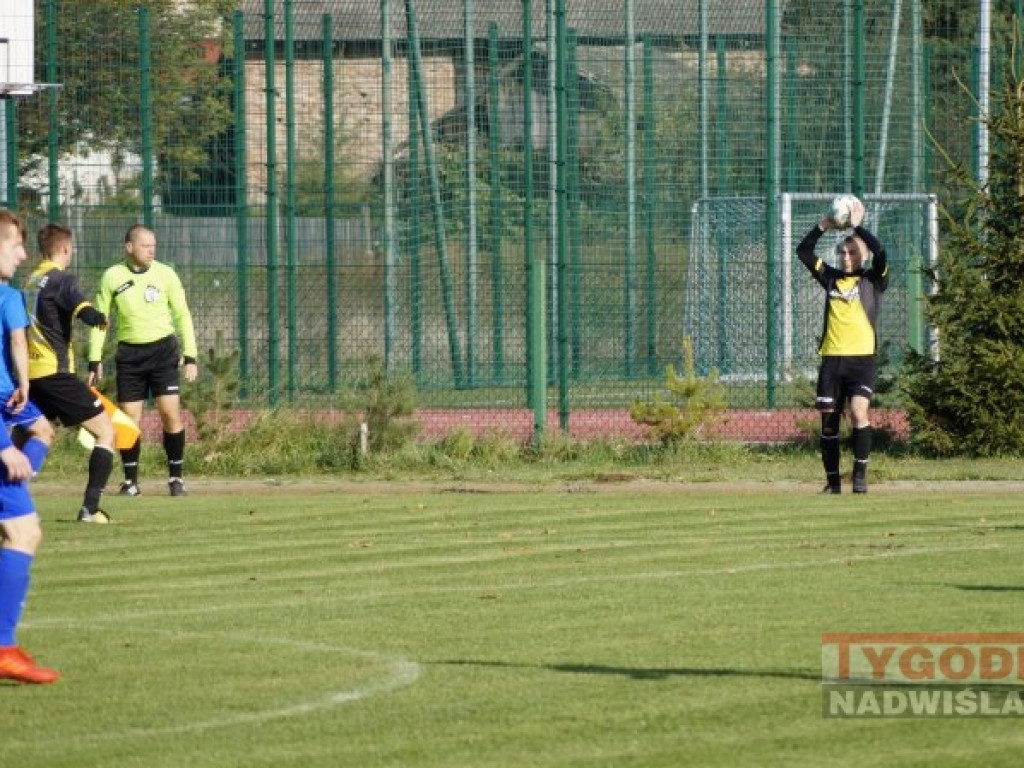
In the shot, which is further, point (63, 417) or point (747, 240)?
point (747, 240)

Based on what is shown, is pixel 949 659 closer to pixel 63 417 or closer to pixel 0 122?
pixel 63 417

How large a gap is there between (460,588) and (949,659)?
3.48m

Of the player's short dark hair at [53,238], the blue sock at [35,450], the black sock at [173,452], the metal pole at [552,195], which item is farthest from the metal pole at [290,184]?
the blue sock at [35,450]

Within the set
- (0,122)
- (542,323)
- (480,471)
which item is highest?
(0,122)

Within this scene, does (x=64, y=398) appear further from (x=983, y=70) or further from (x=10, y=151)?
(x=983, y=70)

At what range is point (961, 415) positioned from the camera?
1900 centimetres

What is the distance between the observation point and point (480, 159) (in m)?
22.1

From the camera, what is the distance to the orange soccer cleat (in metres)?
8.42

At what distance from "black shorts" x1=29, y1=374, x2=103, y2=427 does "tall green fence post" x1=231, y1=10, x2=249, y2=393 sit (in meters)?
8.95

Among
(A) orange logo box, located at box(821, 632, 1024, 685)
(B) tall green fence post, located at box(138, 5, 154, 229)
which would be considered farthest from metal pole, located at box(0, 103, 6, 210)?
(A) orange logo box, located at box(821, 632, 1024, 685)

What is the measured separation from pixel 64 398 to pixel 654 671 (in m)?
5.40

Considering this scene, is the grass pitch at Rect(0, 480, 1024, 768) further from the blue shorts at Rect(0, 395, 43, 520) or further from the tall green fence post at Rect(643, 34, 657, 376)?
the tall green fence post at Rect(643, 34, 657, 376)

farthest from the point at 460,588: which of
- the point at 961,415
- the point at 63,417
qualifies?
the point at 961,415

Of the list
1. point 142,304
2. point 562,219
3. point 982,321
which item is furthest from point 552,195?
point 142,304
